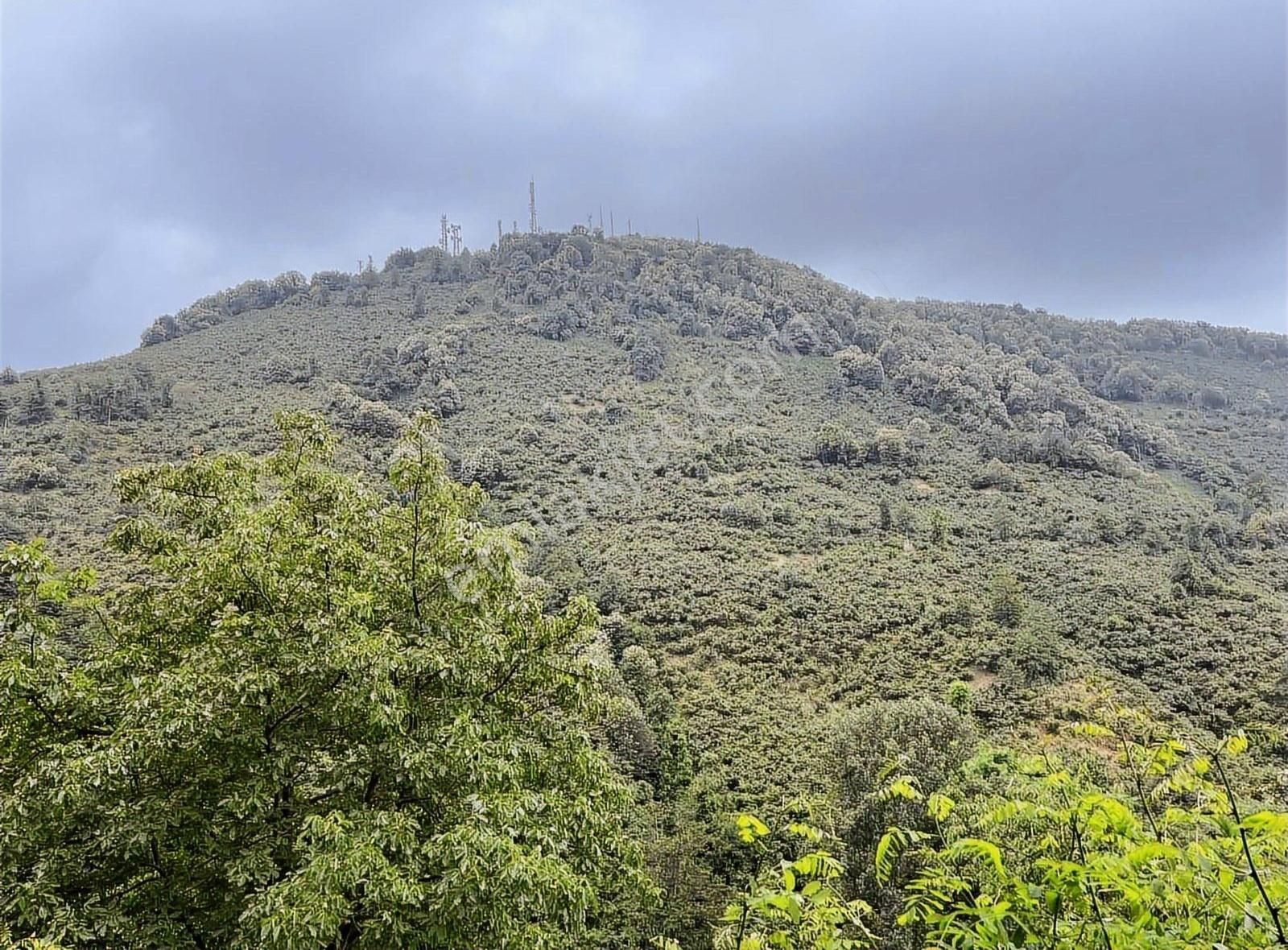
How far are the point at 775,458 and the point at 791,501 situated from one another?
7321mm

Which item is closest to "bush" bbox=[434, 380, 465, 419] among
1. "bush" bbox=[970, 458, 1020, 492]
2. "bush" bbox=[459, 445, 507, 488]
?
"bush" bbox=[459, 445, 507, 488]

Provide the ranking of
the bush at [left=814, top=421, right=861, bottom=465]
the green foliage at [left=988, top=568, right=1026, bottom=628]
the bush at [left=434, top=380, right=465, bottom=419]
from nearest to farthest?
the green foliage at [left=988, top=568, right=1026, bottom=628] < the bush at [left=814, top=421, right=861, bottom=465] < the bush at [left=434, top=380, right=465, bottom=419]

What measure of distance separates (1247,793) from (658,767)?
1496 centimetres

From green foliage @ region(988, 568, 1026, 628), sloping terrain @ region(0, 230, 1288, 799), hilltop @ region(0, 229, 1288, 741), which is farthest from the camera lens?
green foliage @ region(988, 568, 1026, 628)

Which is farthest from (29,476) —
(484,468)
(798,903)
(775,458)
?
(798,903)

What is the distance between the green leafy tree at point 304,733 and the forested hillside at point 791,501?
0.24 metres

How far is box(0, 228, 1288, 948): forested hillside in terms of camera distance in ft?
53.2

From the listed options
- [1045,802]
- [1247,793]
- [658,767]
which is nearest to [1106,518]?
[1247,793]

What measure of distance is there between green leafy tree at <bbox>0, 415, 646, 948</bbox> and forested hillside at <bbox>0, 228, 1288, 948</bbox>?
0.79ft

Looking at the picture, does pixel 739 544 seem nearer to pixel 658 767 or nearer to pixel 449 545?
pixel 658 767

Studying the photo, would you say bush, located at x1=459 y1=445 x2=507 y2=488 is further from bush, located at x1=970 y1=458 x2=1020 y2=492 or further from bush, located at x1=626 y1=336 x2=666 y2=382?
bush, located at x1=970 y1=458 x2=1020 y2=492

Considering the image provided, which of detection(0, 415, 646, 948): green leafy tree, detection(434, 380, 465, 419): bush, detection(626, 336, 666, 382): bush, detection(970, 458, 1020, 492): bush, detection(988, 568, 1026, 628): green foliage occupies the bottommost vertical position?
detection(988, 568, 1026, 628): green foliage

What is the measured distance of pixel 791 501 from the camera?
142 feet

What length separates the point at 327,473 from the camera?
673 cm
